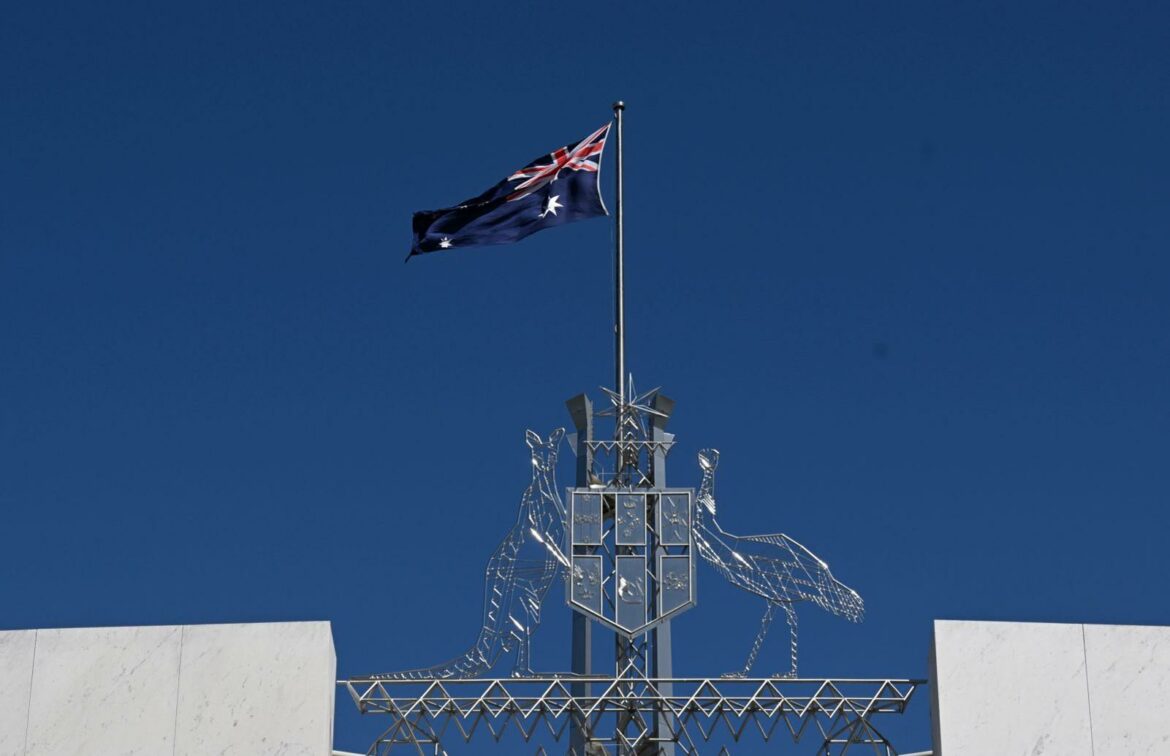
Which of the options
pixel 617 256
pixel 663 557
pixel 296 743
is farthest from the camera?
pixel 617 256

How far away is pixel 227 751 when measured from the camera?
32.0m

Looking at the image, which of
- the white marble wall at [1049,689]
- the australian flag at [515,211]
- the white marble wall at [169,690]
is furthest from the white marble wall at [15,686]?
the white marble wall at [1049,689]

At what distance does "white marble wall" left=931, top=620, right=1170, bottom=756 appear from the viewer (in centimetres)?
3209

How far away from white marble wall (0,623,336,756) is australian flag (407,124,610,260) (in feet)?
24.2

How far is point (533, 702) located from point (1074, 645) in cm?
643

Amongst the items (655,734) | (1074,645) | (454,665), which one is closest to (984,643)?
(1074,645)

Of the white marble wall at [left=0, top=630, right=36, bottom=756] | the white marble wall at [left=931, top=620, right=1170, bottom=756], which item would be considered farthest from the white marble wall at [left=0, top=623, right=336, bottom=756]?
the white marble wall at [left=931, top=620, right=1170, bottom=756]

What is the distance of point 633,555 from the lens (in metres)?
33.9

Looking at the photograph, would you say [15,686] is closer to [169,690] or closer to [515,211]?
[169,690]

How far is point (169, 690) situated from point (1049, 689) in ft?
33.7

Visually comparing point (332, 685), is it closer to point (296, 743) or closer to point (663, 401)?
point (296, 743)

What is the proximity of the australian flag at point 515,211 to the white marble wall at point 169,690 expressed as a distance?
737cm

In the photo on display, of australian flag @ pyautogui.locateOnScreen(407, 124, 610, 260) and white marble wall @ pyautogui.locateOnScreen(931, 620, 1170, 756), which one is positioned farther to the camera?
australian flag @ pyautogui.locateOnScreen(407, 124, 610, 260)

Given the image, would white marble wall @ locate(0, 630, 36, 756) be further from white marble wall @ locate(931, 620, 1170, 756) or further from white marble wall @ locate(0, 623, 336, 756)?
white marble wall @ locate(931, 620, 1170, 756)
